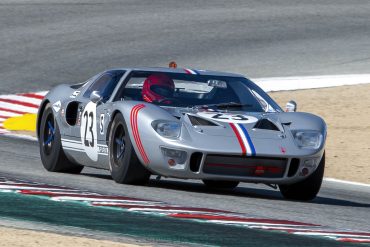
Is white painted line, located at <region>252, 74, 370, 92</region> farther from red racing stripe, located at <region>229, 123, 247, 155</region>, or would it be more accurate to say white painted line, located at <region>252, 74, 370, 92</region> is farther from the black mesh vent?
red racing stripe, located at <region>229, 123, 247, 155</region>

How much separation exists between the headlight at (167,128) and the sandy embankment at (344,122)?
14.4 ft

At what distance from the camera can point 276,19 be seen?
94.3 ft

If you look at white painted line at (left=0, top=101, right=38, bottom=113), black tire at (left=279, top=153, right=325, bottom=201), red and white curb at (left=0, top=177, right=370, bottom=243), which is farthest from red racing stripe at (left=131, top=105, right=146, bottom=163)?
white painted line at (left=0, top=101, right=38, bottom=113)

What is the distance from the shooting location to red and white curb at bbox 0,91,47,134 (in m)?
19.3

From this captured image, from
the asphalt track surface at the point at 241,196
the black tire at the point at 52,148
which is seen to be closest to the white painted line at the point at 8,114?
the asphalt track surface at the point at 241,196

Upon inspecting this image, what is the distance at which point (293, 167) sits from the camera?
33.8 feet

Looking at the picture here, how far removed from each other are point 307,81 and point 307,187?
1039 centimetres

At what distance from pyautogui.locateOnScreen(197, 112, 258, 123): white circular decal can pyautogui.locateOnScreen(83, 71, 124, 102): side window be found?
4.00ft

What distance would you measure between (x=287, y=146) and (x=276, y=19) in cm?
1876

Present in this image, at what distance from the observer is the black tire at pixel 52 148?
11.9m

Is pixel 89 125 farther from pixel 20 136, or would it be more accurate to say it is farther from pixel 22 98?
pixel 22 98

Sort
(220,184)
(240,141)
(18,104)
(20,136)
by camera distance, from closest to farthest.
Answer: (240,141), (220,184), (20,136), (18,104)

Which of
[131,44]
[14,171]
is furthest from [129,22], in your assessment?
[14,171]

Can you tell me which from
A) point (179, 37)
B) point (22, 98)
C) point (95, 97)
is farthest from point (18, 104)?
point (95, 97)
